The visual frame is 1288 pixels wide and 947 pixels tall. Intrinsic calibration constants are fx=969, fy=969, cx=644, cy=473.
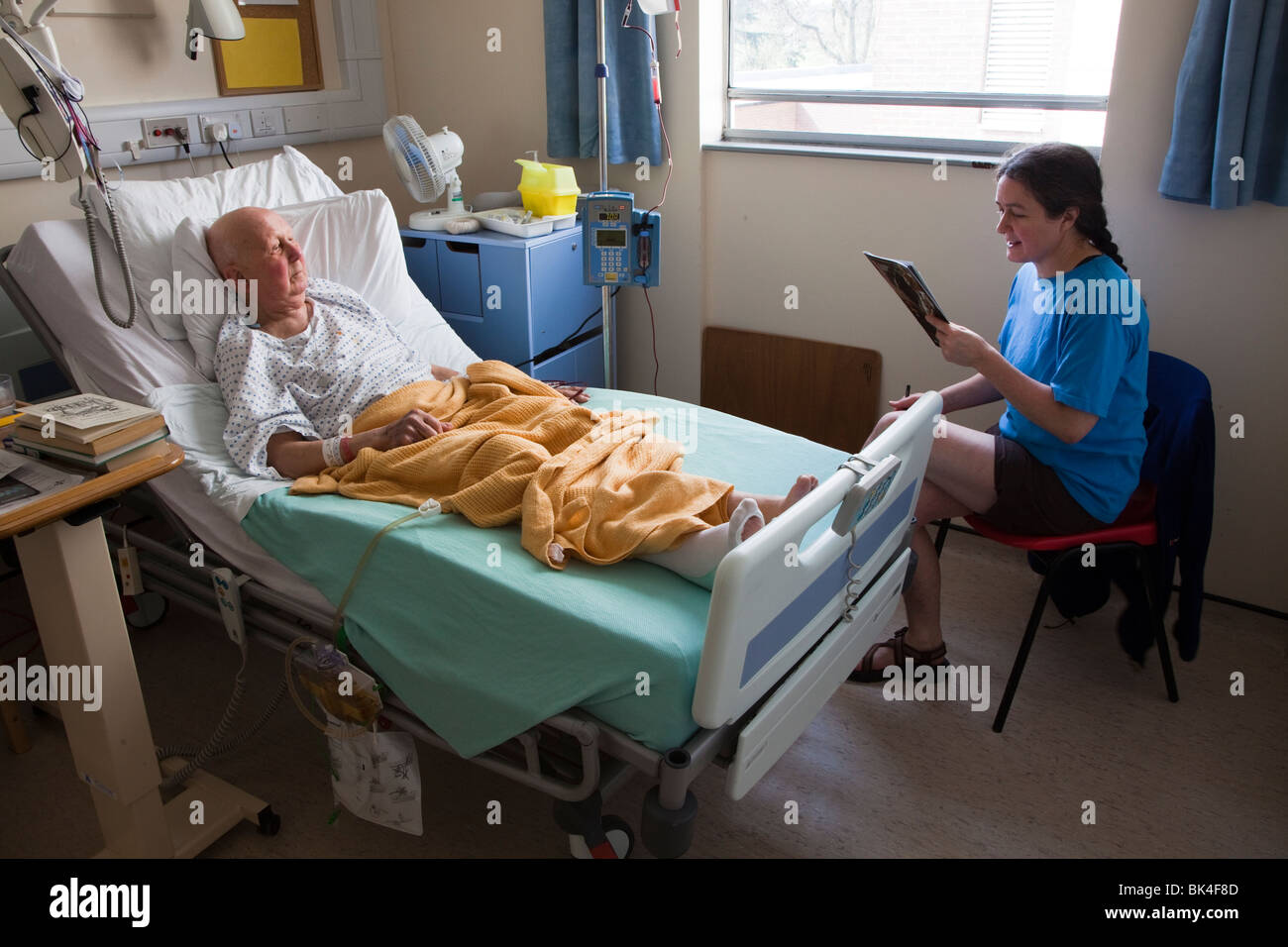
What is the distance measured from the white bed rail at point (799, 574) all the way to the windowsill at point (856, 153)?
3.65ft

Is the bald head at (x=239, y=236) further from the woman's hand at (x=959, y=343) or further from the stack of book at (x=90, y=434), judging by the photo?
the woman's hand at (x=959, y=343)

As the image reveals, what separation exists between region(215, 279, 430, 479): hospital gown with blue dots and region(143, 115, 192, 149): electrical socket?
0.92 meters

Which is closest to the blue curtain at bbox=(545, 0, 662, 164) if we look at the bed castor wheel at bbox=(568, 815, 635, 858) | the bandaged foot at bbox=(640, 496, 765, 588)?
the bandaged foot at bbox=(640, 496, 765, 588)

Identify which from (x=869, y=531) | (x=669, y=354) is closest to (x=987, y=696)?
(x=869, y=531)

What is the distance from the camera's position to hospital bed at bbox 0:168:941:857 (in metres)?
1.46

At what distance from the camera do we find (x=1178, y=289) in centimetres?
243

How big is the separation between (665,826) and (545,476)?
645 millimetres

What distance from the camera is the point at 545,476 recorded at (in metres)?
1.77

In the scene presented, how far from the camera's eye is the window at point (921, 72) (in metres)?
2.60

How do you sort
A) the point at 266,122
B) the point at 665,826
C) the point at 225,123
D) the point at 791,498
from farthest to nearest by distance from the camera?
the point at 266,122 < the point at 225,123 < the point at 791,498 < the point at 665,826

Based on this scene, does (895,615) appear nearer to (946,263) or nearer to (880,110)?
(946,263)

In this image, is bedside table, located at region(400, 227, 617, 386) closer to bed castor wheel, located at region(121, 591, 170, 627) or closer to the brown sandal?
bed castor wheel, located at region(121, 591, 170, 627)

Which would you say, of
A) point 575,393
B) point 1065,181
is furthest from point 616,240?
point 1065,181

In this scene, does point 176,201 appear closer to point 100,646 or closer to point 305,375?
point 305,375
